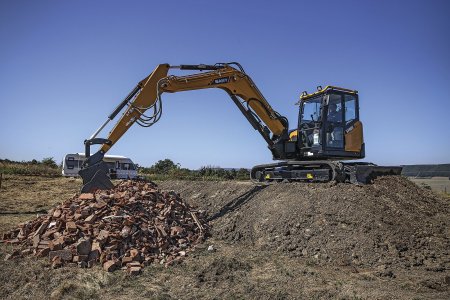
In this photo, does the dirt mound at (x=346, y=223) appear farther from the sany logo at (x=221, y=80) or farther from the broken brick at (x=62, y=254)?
the broken brick at (x=62, y=254)

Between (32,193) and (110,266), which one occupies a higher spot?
(32,193)

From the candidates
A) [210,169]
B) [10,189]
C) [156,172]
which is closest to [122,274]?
[10,189]

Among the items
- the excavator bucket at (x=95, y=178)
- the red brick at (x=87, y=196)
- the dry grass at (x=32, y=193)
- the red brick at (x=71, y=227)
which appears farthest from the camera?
the dry grass at (x=32, y=193)

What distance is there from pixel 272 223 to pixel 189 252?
2.05 metres

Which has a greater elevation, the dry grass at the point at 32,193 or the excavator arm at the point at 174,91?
the excavator arm at the point at 174,91

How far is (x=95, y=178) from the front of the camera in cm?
970

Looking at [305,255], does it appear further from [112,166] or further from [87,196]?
[112,166]

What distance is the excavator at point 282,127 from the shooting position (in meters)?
9.80

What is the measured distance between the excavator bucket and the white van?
15819mm

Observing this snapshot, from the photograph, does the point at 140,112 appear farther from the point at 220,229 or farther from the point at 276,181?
the point at 276,181

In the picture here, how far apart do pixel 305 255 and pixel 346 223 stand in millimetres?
1281

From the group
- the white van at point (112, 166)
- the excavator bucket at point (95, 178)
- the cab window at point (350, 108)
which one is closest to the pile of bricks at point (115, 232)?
the excavator bucket at point (95, 178)

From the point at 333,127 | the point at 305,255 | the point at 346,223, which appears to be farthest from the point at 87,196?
the point at 333,127

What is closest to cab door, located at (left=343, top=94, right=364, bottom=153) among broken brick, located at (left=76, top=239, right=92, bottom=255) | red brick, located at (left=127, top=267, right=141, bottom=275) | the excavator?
the excavator
